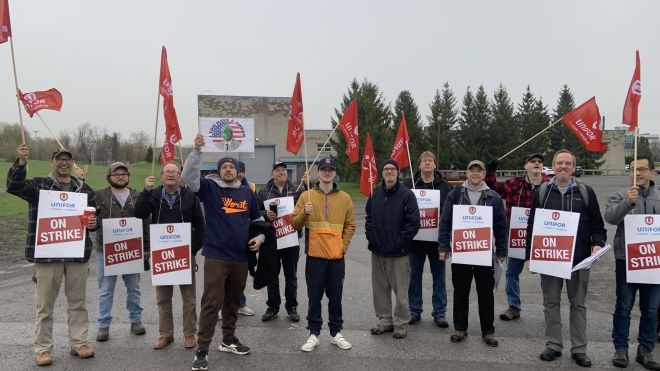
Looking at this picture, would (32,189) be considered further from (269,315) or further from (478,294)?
(478,294)

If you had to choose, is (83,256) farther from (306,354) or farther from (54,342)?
(306,354)

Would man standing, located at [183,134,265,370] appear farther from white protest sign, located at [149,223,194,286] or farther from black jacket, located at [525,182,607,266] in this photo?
black jacket, located at [525,182,607,266]

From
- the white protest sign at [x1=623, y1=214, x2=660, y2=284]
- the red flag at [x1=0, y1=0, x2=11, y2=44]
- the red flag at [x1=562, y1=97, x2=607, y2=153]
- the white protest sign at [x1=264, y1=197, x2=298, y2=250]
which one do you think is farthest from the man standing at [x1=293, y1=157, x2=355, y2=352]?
the red flag at [x1=562, y1=97, x2=607, y2=153]

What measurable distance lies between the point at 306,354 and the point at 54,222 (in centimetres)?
325

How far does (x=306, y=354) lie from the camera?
5102 millimetres

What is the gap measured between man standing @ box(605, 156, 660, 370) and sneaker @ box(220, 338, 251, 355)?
13.3 feet

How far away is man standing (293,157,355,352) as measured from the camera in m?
5.32

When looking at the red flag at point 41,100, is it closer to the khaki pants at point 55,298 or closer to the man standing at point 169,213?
the man standing at point 169,213

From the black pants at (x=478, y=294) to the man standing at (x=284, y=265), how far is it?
7.27 feet

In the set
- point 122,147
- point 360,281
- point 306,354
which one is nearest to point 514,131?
point 360,281

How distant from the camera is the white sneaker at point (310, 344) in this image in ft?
16.9

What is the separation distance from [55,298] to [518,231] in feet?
19.8

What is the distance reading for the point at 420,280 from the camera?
247 inches

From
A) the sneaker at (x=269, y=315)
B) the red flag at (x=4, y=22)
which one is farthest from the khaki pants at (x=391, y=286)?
the red flag at (x=4, y=22)
